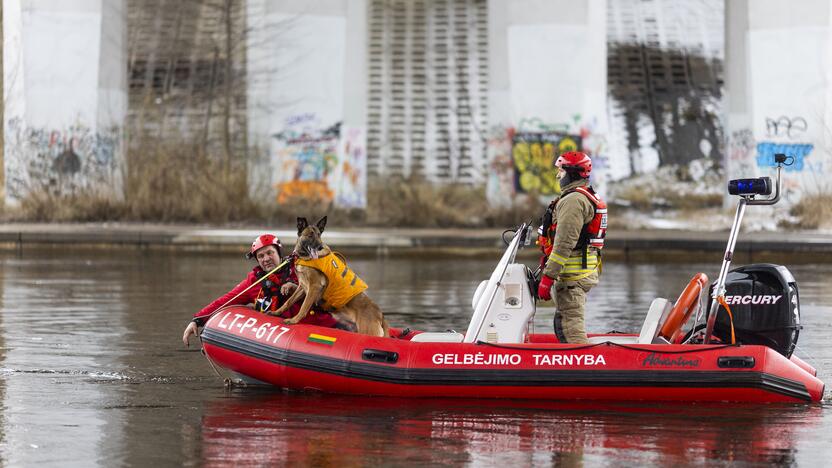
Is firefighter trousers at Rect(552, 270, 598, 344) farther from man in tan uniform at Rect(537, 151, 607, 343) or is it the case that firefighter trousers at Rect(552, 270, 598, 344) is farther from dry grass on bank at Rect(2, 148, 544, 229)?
dry grass on bank at Rect(2, 148, 544, 229)

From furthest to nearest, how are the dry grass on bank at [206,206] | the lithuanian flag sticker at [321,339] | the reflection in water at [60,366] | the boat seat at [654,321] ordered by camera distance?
the dry grass on bank at [206,206] → the boat seat at [654,321] → the lithuanian flag sticker at [321,339] → the reflection in water at [60,366]

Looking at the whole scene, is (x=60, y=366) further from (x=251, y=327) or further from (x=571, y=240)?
(x=571, y=240)

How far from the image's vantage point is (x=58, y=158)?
3609 cm

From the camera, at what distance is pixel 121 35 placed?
37.3m

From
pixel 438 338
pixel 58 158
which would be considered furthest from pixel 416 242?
pixel 438 338

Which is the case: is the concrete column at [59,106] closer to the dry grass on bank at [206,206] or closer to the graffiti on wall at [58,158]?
the graffiti on wall at [58,158]

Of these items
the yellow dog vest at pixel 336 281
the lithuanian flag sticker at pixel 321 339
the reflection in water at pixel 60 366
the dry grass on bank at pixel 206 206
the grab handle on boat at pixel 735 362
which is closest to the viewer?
the reflection in water at pixel 60 366

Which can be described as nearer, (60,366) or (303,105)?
(60,366)

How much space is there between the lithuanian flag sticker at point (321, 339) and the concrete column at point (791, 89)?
24.7 meters

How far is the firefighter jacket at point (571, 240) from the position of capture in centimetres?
1144

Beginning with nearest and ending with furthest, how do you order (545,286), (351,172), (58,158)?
1. (545,286)
2. (58,158)
3. (351,172)

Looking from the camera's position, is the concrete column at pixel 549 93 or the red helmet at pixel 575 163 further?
the concrete column at pixel 549 93

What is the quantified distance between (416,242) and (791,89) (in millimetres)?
10399

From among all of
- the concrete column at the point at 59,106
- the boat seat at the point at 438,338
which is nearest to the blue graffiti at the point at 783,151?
the concrete column at the point at 59,106
